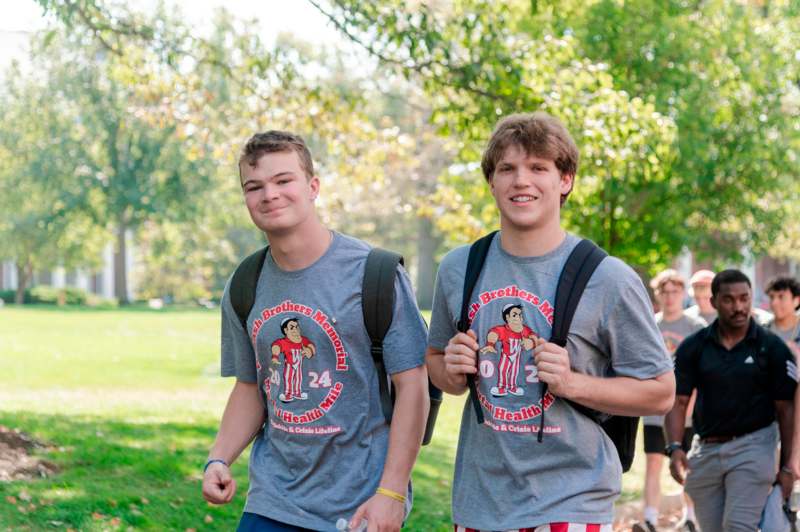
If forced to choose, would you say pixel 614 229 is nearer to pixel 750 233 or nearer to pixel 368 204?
pixel 750 233

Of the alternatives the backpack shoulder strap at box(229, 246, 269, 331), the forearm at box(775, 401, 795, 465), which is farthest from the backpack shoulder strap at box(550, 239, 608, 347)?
the forearm at box(775, 401, 795, 465)

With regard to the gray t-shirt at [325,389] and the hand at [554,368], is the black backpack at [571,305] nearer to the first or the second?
the hand at [554,368]

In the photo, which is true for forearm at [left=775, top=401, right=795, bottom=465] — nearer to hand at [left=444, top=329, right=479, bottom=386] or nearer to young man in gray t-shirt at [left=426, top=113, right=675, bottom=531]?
young man in gray t-shirt at [left=426, top=113, right=675, bottom=531]

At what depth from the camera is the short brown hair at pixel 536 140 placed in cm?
364

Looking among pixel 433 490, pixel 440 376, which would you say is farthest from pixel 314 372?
pixel 433 490

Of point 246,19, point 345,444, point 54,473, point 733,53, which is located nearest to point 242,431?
point 345,444

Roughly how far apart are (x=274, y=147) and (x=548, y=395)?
1224 millimetres

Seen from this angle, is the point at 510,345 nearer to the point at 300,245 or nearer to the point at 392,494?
the point at 392,494

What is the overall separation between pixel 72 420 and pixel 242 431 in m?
9.71

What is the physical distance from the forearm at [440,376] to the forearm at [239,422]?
2.25 ft

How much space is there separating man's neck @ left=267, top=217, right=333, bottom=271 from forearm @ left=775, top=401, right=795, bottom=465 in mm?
3430

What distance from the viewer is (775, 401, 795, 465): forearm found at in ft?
21.1

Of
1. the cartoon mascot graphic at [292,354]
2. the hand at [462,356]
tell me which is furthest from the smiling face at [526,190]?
the cartoon mascot graphic at [292,354]

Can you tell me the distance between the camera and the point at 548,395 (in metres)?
3.59
